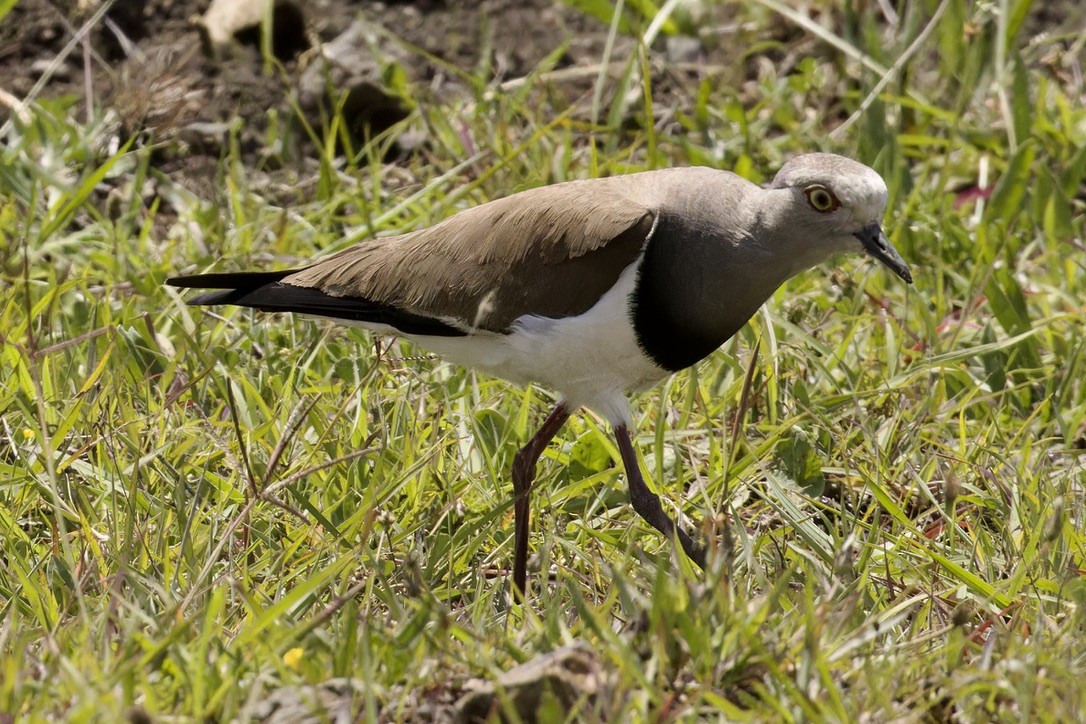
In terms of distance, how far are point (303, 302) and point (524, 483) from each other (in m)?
0.73

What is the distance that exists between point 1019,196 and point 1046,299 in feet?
1.82

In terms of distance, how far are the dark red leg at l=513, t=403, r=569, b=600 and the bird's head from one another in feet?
2.51

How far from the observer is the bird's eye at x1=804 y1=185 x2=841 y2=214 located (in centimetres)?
331

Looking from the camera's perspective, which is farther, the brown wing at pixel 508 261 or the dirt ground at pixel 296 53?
the dirt ground at pixel 296 53

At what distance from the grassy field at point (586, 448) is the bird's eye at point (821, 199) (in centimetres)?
45

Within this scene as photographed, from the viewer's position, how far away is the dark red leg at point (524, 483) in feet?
11.4

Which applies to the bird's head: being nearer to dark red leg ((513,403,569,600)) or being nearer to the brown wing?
the brown wing

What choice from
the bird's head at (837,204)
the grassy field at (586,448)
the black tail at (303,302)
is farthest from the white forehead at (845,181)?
the black tail at (303,302)

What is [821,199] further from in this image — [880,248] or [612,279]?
[612,279]

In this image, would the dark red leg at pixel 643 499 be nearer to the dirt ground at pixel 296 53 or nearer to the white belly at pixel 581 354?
the white belly at pixel 581 354

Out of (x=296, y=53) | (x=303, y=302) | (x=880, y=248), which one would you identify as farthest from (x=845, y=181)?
(x=296, y=53)

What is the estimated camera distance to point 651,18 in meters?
5.81

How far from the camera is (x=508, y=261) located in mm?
3549

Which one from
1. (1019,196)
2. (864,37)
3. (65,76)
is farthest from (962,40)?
(65,76)
